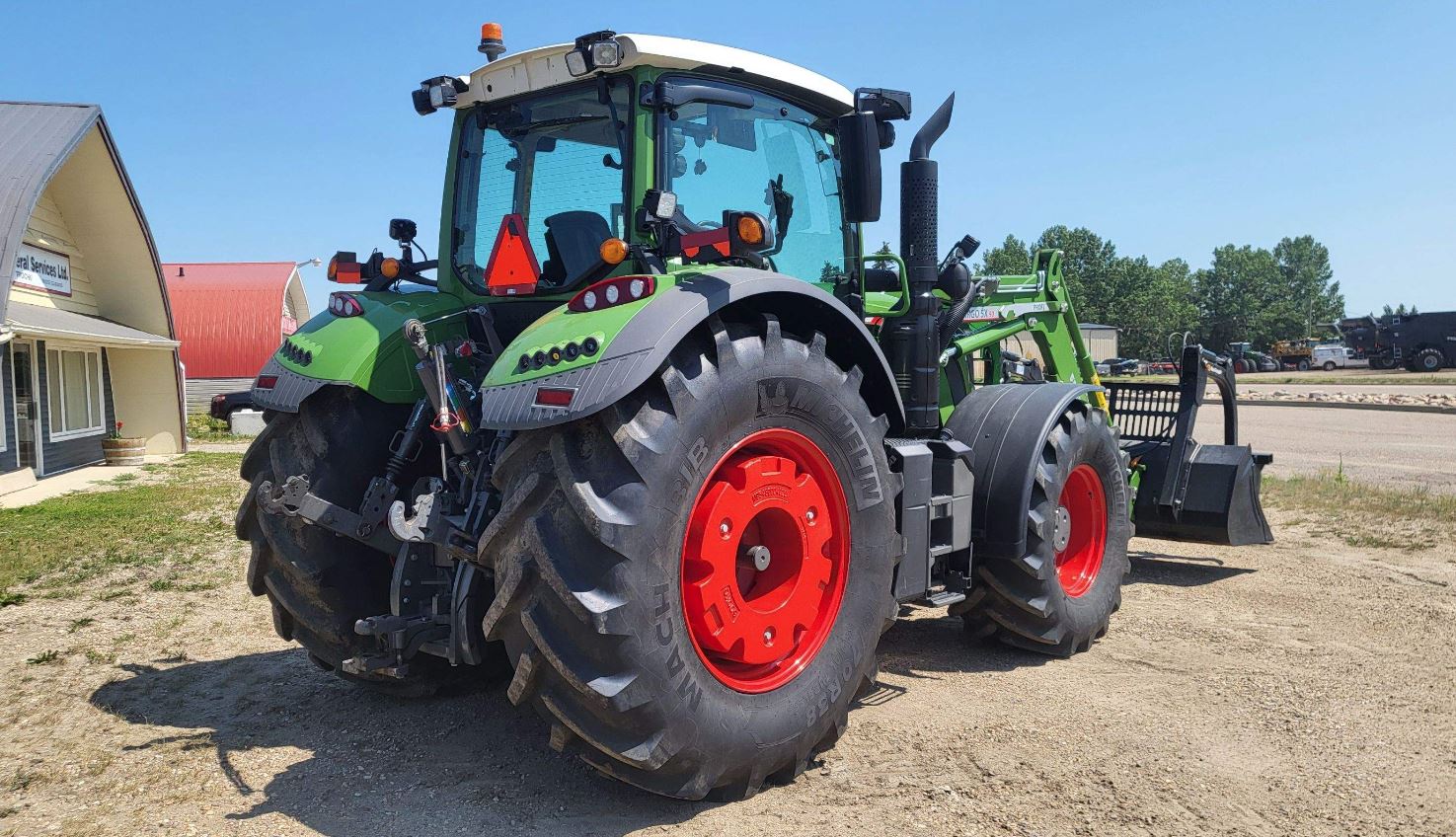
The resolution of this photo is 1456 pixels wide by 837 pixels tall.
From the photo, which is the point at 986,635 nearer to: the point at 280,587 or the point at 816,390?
the point at 816,390

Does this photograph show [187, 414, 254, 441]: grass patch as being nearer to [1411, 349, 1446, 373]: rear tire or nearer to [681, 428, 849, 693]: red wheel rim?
[681, 428, 849, 693]: red wheel rim

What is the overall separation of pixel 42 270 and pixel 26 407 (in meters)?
2.47

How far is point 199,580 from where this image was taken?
7547 mm

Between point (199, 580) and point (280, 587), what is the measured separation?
391cm

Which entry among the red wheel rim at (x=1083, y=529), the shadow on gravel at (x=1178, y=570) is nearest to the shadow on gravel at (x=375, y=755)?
the red wheel rim at (x=1083, y=529)

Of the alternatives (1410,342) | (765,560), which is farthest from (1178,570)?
(1410,342)

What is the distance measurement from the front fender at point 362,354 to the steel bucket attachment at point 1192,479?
489cm

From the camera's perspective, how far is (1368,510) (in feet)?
31.1

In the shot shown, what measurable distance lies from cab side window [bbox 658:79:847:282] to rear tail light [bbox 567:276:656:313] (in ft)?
2.39

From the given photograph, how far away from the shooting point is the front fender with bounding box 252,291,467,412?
4.07 m

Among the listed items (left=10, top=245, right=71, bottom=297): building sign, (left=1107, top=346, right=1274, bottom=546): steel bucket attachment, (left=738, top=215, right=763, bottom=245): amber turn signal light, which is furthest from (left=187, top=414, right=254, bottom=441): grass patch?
(left=738, top=215, right=763, bottom=245): amber turn signal light

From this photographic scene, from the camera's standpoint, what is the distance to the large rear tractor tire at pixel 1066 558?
5.10m

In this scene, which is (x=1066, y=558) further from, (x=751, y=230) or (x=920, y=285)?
(x=751, y=230)

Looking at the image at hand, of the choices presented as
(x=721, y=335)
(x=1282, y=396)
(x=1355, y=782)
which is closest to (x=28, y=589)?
(x=721, y=335)
